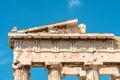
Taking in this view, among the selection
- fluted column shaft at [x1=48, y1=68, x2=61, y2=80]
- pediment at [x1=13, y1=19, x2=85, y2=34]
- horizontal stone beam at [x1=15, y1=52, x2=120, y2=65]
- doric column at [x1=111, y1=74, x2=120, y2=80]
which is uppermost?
pediment at [x1=13, y1=19, x2=85, y2=34]

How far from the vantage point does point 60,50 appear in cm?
3900

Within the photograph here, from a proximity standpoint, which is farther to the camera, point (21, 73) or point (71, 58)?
point (71, 58)

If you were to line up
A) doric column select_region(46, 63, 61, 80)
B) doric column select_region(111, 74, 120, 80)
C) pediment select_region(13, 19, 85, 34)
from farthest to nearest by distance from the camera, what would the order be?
doric column select_region(111, 74, 120, 80), pediment select_region(13, 19, 85, 34), doric column select_region(46, 63, 61, 80)

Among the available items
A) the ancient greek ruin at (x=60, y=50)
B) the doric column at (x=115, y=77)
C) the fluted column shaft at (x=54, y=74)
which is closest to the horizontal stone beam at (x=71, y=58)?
the ancient greek ruin at (x=60, y=50)

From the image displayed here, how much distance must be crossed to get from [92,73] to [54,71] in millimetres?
2507

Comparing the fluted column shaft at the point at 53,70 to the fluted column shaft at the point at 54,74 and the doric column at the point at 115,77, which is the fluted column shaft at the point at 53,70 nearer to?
the fluted column shaft at the point at 54,74

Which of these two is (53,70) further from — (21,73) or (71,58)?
(21,73)

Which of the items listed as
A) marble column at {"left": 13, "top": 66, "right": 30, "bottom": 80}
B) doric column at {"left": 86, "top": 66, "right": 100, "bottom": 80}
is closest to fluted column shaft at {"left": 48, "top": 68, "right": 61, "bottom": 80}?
marble column at {"left": 13, "top": 66, "right": 30, "bottom": 80}

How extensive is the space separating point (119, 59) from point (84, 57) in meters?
2.30

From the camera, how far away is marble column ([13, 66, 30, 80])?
1505 inches

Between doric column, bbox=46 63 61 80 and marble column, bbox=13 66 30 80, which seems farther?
doric column, bbox=46 63 61 80

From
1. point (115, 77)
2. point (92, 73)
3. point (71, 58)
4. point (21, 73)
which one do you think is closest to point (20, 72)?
point (21, 73)

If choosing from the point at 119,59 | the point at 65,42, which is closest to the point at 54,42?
the point at 65,42

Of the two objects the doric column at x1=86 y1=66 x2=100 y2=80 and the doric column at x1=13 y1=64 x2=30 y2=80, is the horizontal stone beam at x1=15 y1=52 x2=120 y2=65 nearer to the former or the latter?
the doric column at x1=86 y1=66 x2=100 y2=80
